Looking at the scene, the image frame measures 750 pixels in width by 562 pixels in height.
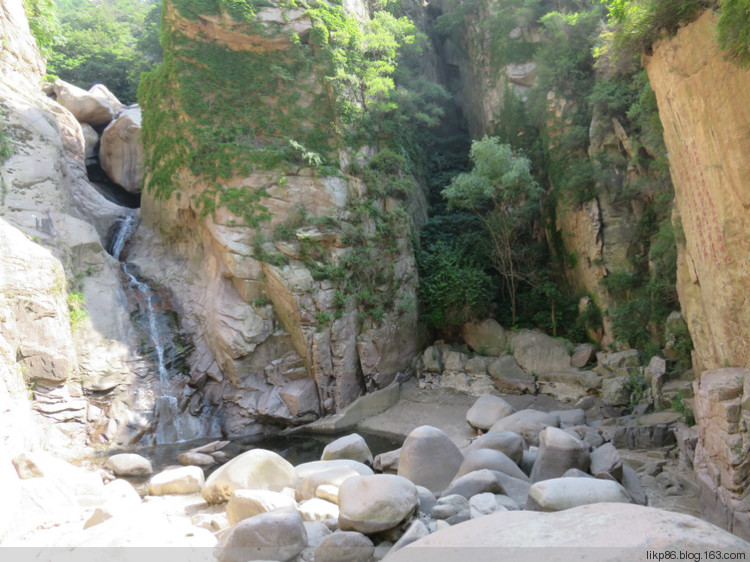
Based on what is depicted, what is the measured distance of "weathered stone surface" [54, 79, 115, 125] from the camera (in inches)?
906

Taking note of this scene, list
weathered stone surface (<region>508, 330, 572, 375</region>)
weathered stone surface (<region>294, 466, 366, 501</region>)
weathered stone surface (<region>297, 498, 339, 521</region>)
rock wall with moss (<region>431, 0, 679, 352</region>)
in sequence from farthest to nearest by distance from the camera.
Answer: weathered stone surface (<region>508, 330, 572, 375</region>) → rock wall with moss (<region>431, 0, 679, 352</region>) → weathered stone surface (<region>294, 466, 366, 501</region>) → weathered stone surface (<region>297, 498, 339, 521</region>)

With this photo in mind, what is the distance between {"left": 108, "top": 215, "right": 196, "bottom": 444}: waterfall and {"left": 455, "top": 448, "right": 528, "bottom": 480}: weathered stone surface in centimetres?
869

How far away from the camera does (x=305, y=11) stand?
1808cm

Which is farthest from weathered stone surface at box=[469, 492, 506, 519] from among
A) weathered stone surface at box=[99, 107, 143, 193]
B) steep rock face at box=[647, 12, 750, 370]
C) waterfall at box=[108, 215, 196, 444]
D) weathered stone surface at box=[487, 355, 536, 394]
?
weathered stone surface at box=[99, 107, 143, 193]

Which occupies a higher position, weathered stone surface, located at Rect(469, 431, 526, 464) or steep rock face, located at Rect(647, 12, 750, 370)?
steep rock face, located at Rect(647, 12, 750, 370)

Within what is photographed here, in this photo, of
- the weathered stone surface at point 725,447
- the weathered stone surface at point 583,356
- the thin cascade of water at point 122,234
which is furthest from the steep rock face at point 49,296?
the weathered stone surface at point 583,356

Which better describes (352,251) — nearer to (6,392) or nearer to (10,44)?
(6,392)

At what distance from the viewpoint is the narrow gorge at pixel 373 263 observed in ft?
26.9

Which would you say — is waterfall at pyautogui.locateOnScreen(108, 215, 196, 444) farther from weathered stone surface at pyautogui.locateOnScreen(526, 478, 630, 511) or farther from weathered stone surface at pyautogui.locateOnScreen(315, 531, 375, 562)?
weathered stone surface at pyautogui.locateOnScreen(526, 478, 630, 511)

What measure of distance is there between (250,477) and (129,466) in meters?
3.77

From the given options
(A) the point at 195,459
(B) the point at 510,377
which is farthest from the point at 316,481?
(B) the point at 510,377

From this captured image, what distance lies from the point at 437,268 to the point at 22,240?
43.1 ft

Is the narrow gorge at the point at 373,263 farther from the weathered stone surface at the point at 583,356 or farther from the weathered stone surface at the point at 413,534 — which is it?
the weathered stone surface at the point at 413,534

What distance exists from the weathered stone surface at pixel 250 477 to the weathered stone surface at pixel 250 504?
3.34 ft
